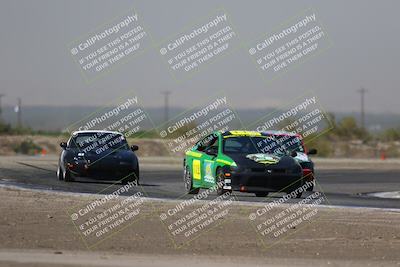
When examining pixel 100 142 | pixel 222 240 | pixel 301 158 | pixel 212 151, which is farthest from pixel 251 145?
pixel 222 240

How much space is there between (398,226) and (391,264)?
4.41 m

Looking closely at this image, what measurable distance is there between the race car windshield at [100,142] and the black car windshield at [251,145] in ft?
17.0

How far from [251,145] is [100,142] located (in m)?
5.83

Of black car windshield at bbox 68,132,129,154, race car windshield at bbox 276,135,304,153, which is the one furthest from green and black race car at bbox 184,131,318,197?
black car windshield at bbox 68,132,129,154

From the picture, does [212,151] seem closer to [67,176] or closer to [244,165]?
[244,165]

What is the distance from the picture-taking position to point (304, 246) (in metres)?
15.8

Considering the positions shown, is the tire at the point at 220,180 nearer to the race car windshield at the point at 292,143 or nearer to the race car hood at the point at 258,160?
the race car hood at the point at 258,160

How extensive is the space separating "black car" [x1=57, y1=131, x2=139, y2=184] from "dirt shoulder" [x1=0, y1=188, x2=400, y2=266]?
755 cm

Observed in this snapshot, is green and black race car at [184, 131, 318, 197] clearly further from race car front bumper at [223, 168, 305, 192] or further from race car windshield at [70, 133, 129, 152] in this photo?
race car windshield at [70, 133, 129, 152]

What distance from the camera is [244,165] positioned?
76.7 ft

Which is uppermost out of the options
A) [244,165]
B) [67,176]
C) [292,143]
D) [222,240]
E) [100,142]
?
[100,142]

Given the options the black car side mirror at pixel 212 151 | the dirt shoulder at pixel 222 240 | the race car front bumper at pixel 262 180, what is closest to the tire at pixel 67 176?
the black car side mirror at pixel 212 151

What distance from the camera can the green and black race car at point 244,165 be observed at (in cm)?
2336

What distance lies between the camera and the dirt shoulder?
47.5ft
